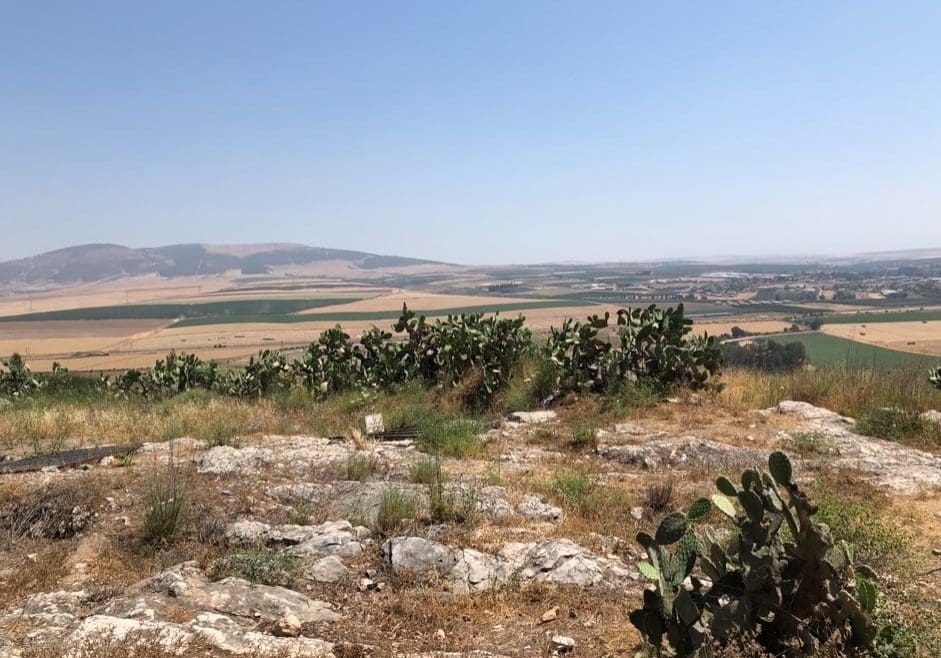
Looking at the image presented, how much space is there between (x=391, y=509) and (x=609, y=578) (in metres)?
1.89

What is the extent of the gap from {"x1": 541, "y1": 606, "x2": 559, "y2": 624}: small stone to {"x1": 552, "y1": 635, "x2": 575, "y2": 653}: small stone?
28 cm

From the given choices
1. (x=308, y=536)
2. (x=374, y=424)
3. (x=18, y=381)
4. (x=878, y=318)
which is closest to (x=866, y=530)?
(x=308, y=536)

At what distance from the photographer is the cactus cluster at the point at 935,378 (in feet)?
30.1

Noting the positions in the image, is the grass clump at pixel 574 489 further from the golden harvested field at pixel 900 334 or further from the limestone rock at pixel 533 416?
the golden harvested field at pixel 900 334

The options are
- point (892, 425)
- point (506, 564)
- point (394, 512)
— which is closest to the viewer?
point (506, 564)

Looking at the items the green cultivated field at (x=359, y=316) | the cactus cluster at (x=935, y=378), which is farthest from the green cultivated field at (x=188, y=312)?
the cactus cluster at (x=935, y=378)

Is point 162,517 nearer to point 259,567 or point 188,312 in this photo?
point 259,567

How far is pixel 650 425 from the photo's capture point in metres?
8.34

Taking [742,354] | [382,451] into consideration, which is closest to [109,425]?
[382,451]

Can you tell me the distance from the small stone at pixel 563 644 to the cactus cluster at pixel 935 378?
8.84 metres

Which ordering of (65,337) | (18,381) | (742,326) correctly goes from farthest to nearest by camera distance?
(65,337)
(742,326)
(18,381)

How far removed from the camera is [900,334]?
3212 cm

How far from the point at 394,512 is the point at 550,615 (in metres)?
1.76

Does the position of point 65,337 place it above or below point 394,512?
below
